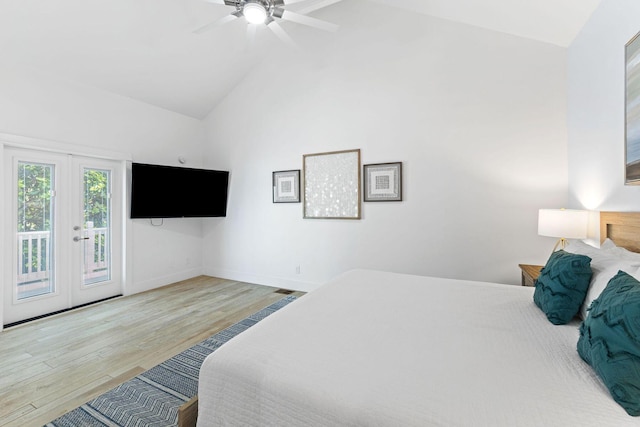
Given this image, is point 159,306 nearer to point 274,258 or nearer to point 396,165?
point 274,258

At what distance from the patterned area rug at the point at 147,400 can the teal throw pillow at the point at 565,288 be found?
2204 mm

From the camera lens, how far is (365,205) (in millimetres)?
3887

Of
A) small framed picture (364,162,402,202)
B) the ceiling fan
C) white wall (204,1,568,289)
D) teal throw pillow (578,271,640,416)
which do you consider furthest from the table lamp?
the ceiling fan

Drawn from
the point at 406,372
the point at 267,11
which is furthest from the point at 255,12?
the point at 406,372

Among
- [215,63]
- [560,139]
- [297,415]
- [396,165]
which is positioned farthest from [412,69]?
[297,415]

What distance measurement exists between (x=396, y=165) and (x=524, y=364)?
2799 mm

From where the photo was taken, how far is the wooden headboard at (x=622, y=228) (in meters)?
1.75

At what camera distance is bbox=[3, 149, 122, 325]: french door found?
10.3 feet

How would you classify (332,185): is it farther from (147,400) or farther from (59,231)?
(59,231)

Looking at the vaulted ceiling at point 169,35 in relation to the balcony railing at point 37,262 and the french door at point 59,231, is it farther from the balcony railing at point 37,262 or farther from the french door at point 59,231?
the balcony railing at point 37,262

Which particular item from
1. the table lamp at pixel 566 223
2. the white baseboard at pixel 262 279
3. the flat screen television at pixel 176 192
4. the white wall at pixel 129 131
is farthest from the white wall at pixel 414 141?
the white wall at pixel 129 131

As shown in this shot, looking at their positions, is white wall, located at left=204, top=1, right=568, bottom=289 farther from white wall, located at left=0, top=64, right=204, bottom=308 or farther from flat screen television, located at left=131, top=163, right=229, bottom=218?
white wall, located at left=0, top=64, right=204, bottom=308

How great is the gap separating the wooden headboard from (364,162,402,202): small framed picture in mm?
1883

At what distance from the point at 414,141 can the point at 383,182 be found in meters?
0.62
